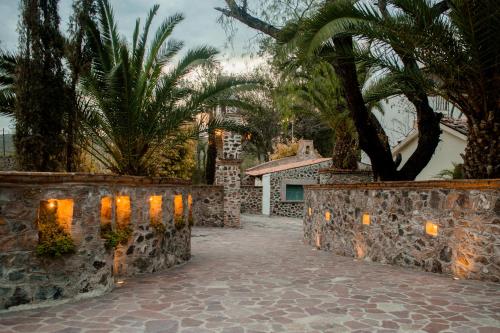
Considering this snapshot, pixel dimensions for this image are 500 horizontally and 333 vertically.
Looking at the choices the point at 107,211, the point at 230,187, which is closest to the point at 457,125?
the point at 230,187

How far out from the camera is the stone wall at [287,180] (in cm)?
2659

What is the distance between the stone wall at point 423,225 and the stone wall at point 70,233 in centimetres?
537

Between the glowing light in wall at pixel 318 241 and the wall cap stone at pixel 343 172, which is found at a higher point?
the wall cap stone at pixel 343 172

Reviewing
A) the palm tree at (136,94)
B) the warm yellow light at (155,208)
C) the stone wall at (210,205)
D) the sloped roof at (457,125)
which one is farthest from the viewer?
the stone wall at (210,205)

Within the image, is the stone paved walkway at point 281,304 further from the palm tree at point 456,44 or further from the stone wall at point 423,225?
the palm tree at point 456,44

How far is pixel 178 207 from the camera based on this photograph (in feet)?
30.2

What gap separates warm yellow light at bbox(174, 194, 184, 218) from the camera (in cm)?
901

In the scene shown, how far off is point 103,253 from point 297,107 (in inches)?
507

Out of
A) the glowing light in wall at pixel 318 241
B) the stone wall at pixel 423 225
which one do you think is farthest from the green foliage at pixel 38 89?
the glowing light in wall at pixel 318 241

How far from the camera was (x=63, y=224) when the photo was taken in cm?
586

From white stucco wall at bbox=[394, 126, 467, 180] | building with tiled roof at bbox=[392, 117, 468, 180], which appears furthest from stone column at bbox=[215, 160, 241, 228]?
white stucco wall at bbox=[394, 126, 467, 180]

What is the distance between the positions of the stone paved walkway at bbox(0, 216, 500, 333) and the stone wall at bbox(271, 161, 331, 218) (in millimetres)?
17594

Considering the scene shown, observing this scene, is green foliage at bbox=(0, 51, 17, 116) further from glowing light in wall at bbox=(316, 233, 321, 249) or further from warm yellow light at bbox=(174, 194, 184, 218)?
glowing light in wall at bbox=(316, 233, 321, 249)

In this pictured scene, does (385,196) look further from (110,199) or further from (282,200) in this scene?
(282,200)
